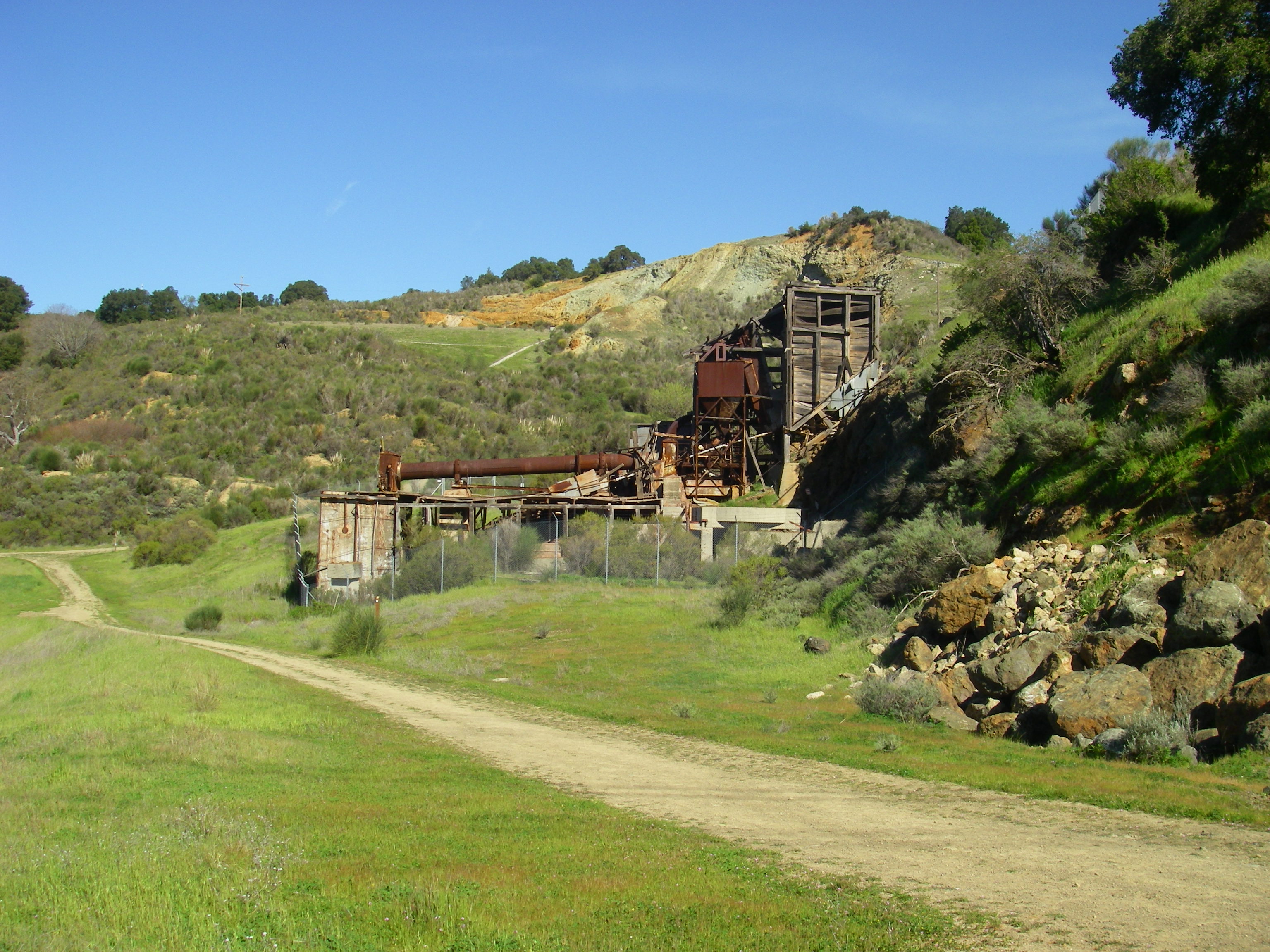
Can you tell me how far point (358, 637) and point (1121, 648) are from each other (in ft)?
61.0

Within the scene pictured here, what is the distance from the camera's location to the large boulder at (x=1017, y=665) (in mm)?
13602

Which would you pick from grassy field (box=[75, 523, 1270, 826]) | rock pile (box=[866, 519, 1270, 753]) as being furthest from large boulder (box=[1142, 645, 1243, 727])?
grassy field (box=[75, 523, 1270, 826])

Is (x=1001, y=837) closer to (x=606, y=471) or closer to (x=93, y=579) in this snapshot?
(x=606, y=471)

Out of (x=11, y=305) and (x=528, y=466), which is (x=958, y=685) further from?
(x=11, y=305)

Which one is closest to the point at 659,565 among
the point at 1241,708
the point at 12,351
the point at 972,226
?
the point at 1241,708

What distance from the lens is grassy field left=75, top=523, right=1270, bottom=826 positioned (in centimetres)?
1012

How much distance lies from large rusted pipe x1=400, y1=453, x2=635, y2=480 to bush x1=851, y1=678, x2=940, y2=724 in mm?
27686

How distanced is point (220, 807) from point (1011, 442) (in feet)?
60.9

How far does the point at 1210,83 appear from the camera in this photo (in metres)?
22.4

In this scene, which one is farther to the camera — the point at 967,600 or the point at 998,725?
the point at 967,600

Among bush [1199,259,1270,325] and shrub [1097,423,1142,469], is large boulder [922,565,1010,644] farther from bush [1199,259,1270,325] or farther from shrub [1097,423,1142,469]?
bush [1199,259,1270,325]

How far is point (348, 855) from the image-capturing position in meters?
7.82

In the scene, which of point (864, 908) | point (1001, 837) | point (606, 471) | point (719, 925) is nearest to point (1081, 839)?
point (1001, 837)

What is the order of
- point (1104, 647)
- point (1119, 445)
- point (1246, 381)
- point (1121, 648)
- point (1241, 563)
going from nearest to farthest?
point (1241, 563) < point (1121, 648) < point (1104, 647) < point (1246, 381) < point (1119, 445)
